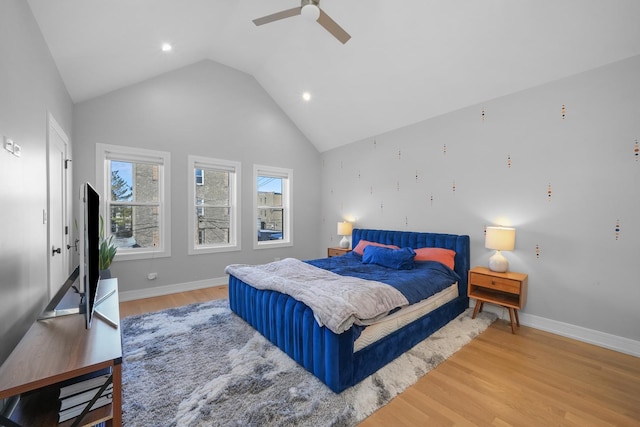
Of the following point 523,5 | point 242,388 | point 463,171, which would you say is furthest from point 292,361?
point 523,5

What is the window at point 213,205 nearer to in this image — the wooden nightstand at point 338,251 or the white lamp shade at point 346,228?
the wooden nightstand at point 338,251

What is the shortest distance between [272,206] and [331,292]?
3396 millimetres

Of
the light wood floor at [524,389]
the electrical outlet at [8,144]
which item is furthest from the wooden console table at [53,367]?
the light wood floor at [524,389]

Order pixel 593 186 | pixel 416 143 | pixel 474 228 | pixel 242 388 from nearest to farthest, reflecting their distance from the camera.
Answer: pixel 242 388
pixel 593 186
pixel 474 228
pixel 416 143

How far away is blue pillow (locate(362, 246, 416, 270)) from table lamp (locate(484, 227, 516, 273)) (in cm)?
87

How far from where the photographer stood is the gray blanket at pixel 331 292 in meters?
1.91

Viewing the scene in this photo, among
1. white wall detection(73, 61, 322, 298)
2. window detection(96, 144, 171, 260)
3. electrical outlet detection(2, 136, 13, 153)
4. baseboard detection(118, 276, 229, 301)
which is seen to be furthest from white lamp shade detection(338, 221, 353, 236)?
electrical outlet detection(2, 136, 13, 153)

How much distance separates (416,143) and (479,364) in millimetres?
3056

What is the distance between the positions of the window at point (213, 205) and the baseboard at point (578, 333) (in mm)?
4222

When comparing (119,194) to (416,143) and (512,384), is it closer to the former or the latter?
(416,143)

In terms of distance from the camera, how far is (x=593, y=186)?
2686mm

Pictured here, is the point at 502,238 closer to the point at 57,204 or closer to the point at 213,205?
the point at 213,205

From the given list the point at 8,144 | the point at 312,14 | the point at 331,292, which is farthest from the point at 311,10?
the point at 331,292

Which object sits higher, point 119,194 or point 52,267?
point 119,194
